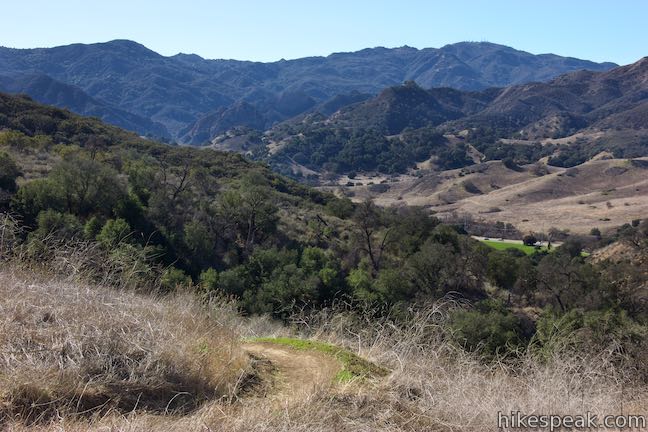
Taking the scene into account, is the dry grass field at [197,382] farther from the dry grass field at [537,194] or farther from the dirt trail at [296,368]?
the dry grass field at [537,194]

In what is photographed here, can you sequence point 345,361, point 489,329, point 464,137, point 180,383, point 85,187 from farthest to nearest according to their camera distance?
point 464,137 → point 85,187 → point 489,329 → point 345,361 → point 180,383

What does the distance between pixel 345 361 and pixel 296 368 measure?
1.75 feet

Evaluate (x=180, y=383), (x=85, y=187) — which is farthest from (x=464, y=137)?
(x=180, y=383)

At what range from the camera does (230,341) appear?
519 cm

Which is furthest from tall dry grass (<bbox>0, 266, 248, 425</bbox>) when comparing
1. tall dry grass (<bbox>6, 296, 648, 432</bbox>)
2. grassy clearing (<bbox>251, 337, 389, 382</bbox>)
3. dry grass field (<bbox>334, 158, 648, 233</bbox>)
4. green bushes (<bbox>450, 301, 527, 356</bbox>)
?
dry grass field (<bbox>334, 158, 648, 233</bbox>)

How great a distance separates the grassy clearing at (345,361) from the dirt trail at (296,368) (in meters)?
0.08

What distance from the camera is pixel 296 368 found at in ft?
16.2

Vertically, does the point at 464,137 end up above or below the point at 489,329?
above

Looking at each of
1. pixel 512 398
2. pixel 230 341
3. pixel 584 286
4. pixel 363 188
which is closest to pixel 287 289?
pixel 230 341

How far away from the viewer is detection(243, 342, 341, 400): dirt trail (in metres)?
4.20

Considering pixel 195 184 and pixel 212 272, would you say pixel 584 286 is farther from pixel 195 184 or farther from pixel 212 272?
pixel 195 184

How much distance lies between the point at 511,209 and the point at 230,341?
260 feet

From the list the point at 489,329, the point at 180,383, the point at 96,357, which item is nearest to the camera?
the point at 96,357

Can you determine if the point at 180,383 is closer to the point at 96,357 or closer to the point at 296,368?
the point at 96,357
